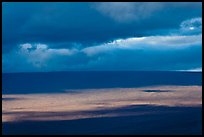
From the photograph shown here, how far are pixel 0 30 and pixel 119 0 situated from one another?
1.69m

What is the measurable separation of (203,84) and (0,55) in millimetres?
2857

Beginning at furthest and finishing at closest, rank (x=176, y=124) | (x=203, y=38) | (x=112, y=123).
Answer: (x=112, y=123) < (x=176, y=124) < (x=203, y=38)

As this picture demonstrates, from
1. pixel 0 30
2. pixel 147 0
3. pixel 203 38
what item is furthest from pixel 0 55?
pixel 203 38

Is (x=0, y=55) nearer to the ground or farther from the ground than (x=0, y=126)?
farther from the ground

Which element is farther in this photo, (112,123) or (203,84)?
(112,123)

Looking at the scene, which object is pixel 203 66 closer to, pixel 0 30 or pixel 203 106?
pixel 203 106

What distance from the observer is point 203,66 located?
564 cm

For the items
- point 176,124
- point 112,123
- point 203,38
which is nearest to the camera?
point 203,38

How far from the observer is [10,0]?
5742 millimetres

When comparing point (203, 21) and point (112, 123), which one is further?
point (112, 123)

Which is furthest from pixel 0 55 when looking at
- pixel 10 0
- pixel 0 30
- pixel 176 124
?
pixel 176 124

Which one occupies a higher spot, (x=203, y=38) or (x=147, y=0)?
(x=147, y=0)

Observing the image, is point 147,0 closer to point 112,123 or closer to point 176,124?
point 176,124

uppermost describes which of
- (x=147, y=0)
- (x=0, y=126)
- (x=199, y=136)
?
(x=147, y=0)
